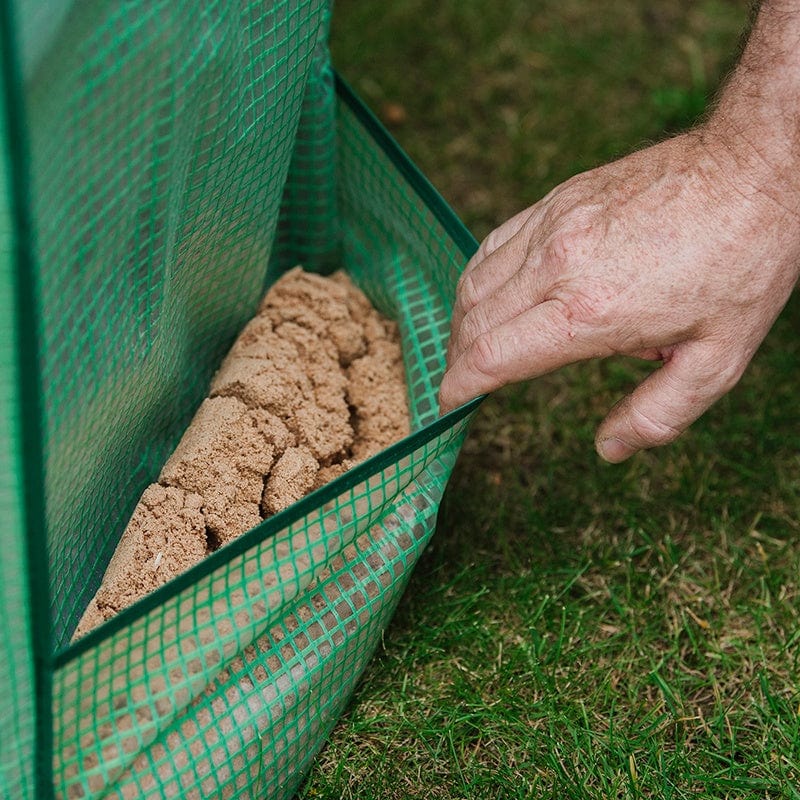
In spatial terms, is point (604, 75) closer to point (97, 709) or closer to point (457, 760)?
point (457, 760)

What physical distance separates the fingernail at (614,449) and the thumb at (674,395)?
30 mm

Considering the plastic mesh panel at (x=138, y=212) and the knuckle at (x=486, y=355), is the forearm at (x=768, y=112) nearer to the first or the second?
the knuckle at (x=486, y=355)

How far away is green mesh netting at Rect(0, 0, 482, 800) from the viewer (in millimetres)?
989

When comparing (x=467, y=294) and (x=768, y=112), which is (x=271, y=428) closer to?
(x=467, y=294)

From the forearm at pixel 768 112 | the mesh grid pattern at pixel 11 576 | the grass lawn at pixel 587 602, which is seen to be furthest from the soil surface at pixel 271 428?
the forearm at pixel 768 112

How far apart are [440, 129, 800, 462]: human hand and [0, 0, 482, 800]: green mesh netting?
155 millimetres

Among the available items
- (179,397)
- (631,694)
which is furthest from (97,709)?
(631,694)

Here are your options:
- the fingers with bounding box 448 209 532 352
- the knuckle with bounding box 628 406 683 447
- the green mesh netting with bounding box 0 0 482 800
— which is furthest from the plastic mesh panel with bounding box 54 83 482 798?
the knuckle with bounding box 628 406 683 447

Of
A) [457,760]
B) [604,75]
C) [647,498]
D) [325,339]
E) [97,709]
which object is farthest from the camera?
[604,75]

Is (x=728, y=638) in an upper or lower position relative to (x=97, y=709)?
lower

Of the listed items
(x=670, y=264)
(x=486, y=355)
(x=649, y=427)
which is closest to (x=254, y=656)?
(x=486, y=355)

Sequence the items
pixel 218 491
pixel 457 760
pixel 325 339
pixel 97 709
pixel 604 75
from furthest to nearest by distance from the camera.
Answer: pixel 604 75, pixel 325 339, pixel 457 760, pixel 218 491, pixel 97 709

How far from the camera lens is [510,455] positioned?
195cm

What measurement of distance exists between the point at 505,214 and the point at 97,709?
1581mm
